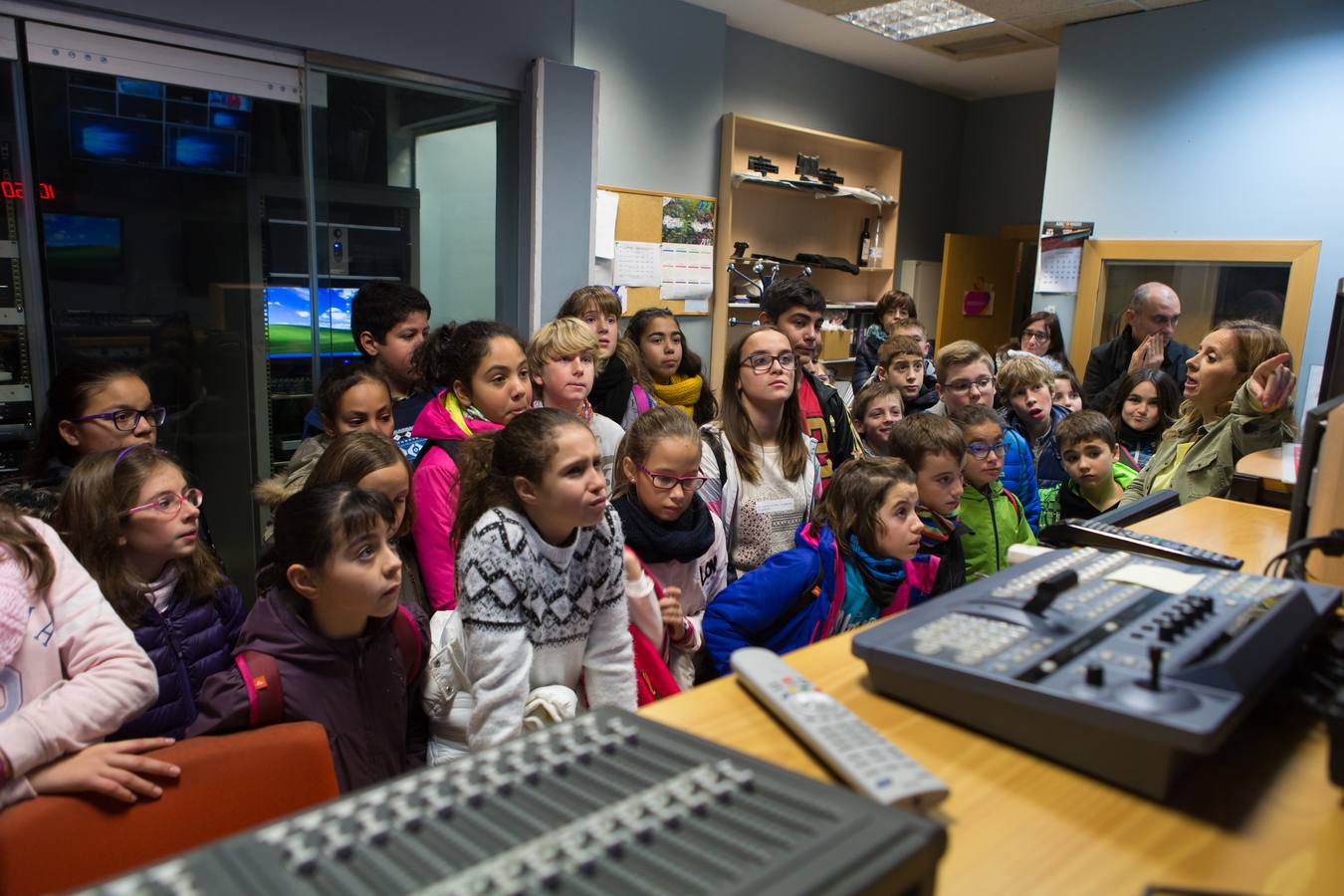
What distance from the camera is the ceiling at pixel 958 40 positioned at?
4945 mm

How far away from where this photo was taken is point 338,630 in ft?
5.41

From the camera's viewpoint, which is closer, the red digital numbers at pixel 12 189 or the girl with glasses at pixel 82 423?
the girl with glasses at pixel 82 423

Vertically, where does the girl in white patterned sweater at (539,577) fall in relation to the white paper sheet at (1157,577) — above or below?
below

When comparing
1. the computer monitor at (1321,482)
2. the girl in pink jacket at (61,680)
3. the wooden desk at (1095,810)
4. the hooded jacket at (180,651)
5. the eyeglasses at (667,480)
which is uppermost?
the computer monitor at (1321,482)

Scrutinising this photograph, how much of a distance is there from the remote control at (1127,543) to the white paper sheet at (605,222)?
3.59 meters

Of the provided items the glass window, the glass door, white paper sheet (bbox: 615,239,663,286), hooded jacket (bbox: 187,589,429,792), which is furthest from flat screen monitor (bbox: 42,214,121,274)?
the glass window

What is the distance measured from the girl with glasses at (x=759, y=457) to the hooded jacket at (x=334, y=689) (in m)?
0.99

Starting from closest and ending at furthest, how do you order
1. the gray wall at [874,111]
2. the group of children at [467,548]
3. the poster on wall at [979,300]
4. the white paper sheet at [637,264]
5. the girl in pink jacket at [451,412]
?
the group of children at [467,548] < the girl in pink jacket at [451,412] < the white paper sheet at [637,264] < the gray wall at [874,111] < the poster on wall at [979,300]

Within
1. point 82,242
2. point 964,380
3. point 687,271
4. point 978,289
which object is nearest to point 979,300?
point 978,289

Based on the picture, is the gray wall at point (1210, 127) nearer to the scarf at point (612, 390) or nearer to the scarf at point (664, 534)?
the scarf at point (612, 390)

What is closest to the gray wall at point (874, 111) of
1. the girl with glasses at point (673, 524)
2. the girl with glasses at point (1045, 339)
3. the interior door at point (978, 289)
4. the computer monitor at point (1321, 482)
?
the interior door at point (978, 289)

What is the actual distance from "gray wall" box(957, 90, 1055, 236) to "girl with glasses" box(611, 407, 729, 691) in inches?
245

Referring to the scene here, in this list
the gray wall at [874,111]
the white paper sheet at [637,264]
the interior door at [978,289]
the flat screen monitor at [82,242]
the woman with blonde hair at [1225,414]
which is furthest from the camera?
the interior door at [978,289]

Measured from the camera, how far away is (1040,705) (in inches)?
29.8
